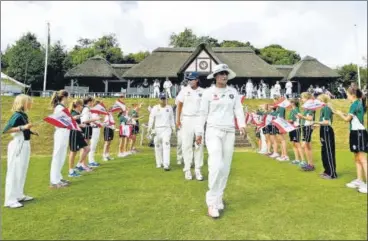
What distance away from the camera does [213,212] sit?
5406mm

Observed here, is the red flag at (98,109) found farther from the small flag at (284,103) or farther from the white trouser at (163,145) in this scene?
the small flag at (284,103)

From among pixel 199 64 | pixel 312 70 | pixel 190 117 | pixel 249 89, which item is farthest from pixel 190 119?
pixel 312 70

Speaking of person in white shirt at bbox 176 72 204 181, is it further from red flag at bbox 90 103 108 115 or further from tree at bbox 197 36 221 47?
tree at bbox 197 36 221 47

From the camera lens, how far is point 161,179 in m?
8.38

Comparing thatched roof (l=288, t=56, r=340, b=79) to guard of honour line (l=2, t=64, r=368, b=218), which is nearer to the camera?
guard of honour line (l=2, t=64, r=368, b=218)

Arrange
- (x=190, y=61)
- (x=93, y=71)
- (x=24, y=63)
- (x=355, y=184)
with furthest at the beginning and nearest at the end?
(x=24, y=63), (x=93, y=71), (x=190, y=61), (x=355, y=184)

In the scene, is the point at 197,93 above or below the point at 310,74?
below

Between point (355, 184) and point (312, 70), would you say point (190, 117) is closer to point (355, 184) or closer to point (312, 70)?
point (355, 184)

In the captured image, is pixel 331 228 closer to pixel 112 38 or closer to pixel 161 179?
pixel 161 179

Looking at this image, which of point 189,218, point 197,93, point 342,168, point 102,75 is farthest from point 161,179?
point 102,75

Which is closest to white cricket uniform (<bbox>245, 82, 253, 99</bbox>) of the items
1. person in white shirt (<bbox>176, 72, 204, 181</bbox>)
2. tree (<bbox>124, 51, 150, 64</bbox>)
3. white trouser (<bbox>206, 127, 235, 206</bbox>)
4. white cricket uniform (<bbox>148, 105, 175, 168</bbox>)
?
white cricket uniform (<bbox>148, 105, 175, 168</bbox>)

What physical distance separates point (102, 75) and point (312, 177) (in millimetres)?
35758

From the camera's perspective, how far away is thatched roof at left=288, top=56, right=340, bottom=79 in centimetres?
4097

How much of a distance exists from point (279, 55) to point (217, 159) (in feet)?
229
